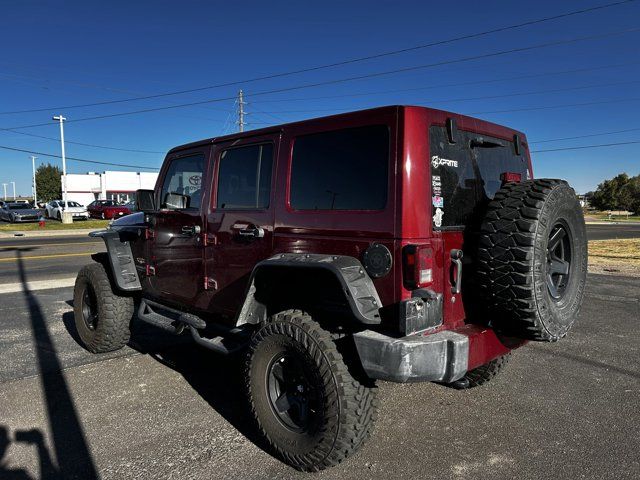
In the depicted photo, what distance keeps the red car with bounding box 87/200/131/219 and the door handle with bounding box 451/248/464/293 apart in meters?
33.9

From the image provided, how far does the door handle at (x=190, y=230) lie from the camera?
3873 mm

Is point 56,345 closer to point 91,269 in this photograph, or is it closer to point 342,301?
point 91,269

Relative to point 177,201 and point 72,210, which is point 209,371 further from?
point 72,210

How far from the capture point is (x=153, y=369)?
463 cm

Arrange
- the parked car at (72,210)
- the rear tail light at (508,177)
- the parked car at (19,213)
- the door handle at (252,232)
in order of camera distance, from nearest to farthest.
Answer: the rear tail light at (508,177) < the door handle at (252,232) < the parked car at (19,213) < the parked car at (72,210)

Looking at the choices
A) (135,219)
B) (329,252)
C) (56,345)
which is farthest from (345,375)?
(56,345)

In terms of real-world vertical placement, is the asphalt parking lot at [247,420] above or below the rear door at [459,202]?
below

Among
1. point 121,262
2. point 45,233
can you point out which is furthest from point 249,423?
point 45,233

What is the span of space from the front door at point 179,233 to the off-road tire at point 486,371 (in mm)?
2376

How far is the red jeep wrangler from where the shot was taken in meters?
2.63

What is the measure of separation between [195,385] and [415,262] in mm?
2586

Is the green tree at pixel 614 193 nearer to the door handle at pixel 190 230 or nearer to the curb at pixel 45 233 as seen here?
the curb at pixel 45 233

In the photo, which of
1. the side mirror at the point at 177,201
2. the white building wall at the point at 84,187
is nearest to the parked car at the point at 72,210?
the white building wall at the point at 84,187

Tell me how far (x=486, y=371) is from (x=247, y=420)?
1.97m
